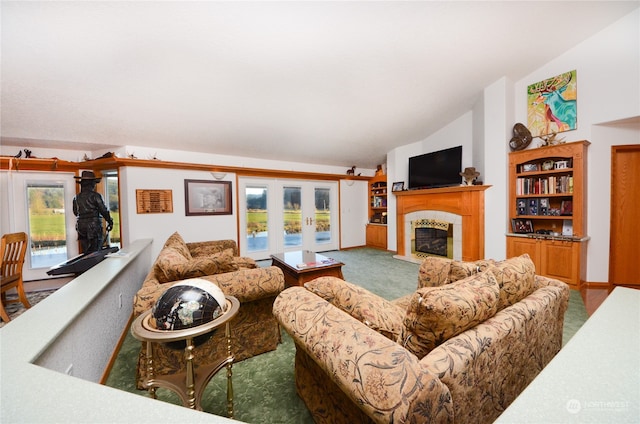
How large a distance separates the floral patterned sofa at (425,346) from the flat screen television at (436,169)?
3767mm

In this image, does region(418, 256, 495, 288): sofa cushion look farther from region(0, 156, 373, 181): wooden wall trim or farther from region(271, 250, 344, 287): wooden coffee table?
region(0, 156, 373, 181): wooden wall trim

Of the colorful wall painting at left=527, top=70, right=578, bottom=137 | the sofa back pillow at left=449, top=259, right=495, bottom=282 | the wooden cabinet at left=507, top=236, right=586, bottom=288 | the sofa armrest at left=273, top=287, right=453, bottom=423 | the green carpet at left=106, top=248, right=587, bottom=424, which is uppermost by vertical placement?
the colorful wall painting at left=527, top=70, right=578, bottom=137

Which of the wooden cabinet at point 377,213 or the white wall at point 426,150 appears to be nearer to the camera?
the white wall at point 426,150

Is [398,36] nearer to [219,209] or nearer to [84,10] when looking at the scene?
[84,10]

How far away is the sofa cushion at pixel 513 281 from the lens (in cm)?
145

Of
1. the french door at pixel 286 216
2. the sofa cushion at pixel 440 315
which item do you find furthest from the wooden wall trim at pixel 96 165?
the sofa cushion at pixel 440 315

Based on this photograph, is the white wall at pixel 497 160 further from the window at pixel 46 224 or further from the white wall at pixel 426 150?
the window at pixel 46 224

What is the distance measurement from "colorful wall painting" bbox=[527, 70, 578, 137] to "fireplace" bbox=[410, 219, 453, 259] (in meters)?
2.18

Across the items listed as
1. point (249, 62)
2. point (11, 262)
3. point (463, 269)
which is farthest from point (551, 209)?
point (11, 262)

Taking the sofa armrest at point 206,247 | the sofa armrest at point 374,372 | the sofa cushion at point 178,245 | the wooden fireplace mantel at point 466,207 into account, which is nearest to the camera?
the sofa armrest at point 374,372

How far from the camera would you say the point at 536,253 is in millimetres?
3840

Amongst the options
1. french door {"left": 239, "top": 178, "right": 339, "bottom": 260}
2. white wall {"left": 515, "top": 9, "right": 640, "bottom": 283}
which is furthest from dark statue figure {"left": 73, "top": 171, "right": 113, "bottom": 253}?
white wall {"left": 515, "top": 9, "right": 640, "bottom": 283}

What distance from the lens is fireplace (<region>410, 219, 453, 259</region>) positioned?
5.02 metres

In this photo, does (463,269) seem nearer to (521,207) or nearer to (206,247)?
(521,207)
